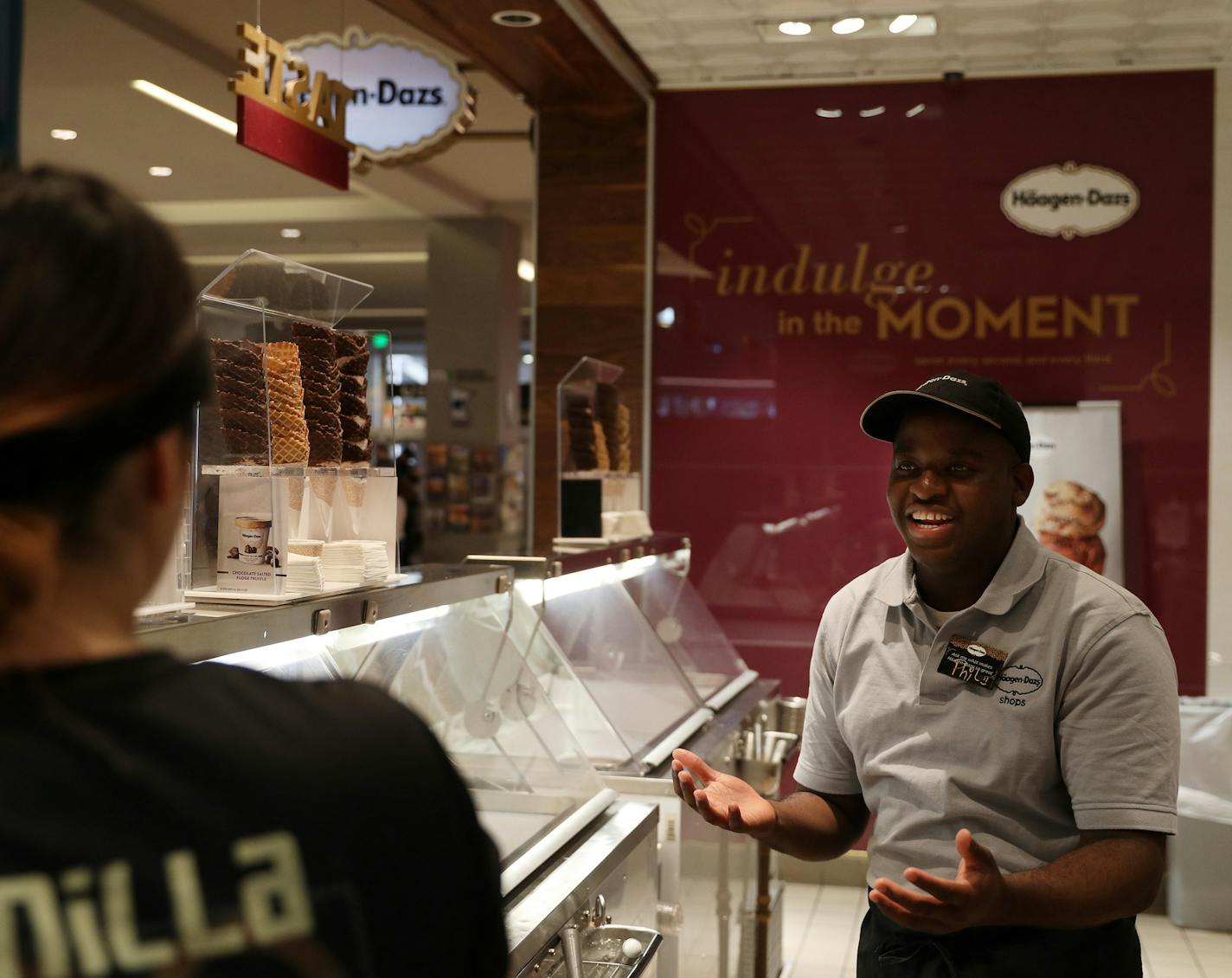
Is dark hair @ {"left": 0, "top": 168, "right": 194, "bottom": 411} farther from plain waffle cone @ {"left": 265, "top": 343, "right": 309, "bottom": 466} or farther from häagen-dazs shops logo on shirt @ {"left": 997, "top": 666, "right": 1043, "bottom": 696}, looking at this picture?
häagen-dazs shops logo on shirt @ {"left": 997, "top": 666, "right": 1043, "bottom": 696}

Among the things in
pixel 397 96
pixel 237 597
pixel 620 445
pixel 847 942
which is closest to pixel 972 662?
pixel 237 597

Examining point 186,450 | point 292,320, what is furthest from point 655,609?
point 186,450

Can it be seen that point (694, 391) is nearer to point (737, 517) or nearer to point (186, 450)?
point (737, 517)

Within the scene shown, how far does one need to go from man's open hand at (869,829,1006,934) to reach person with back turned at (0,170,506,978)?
1081 millimetres

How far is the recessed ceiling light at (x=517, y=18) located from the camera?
484 centimetres

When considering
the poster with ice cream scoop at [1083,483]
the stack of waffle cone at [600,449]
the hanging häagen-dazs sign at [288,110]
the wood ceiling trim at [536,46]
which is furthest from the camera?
the poster with ice cream scoop at [1083,483]

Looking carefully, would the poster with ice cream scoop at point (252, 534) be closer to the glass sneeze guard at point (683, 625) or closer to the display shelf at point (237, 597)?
the display shelf at point (237, 597)

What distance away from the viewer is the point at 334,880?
780 millimetres

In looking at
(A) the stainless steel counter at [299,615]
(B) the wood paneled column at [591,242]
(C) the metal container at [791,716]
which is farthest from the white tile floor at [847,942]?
(A) the stainless steel counter at [299,615]

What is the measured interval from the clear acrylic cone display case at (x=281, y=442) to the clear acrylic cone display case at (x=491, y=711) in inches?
6.3

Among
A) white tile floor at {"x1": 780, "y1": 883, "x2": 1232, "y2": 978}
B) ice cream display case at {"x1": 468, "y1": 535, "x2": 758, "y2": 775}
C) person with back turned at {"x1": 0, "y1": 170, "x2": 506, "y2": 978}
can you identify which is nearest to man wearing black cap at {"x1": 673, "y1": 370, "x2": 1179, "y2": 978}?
ice cream display case at {"x1": 468, "y1": 535, "x2": 758, "y2": 775}

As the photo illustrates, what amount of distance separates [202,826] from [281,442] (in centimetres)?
147

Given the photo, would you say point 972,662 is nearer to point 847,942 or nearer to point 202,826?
point 202,826

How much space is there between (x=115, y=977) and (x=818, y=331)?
18.3ft
